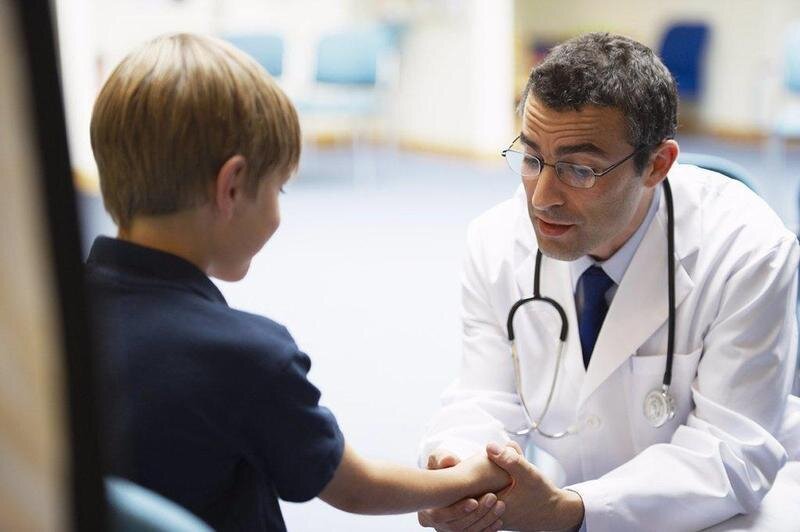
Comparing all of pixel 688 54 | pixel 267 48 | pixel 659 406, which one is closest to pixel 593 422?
pixel 659 406

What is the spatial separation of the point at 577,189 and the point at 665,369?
0.30 metres

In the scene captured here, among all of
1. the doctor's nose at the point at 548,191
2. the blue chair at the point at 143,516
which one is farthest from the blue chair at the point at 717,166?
the blue chair at the point at 143,516

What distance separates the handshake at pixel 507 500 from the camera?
1.44 metres

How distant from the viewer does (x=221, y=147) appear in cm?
101

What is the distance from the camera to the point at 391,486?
1.16 meters

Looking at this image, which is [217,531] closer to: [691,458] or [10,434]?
[10,434]

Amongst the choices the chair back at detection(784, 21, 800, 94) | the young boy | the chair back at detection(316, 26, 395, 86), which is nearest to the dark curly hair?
→ the young boy

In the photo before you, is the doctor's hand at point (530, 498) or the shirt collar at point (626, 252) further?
the shirt collar at point (626, 252)

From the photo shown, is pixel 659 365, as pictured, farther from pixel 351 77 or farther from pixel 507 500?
pixel 351 77

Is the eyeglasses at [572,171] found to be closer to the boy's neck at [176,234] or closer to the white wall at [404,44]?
the boy's neck at [176,234]

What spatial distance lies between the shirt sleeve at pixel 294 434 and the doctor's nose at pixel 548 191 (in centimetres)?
58

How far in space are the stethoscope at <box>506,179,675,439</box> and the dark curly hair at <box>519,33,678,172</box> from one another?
136 mm

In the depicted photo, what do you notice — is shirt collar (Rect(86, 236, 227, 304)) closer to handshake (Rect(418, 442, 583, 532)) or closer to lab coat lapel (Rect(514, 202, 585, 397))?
handshake (Rect(418, 442, 583, 532))

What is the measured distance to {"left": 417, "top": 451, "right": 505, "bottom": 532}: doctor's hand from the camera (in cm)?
142
